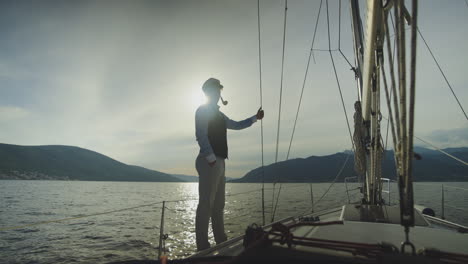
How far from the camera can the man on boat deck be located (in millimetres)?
2910

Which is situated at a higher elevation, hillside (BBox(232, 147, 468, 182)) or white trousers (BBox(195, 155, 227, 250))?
white trousers (BBox(195, 155, 227, 250))

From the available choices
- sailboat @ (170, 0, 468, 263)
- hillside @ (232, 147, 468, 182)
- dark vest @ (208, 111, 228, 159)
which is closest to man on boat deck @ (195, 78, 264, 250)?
dark vest @ (208, 111, 228, 159)

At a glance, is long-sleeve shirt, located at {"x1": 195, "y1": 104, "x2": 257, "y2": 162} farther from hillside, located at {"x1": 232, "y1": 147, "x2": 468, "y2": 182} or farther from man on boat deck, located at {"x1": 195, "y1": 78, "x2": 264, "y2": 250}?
hillside, located at {"x1": 232, "y1": 147, "x2": 468, "y2": 182}

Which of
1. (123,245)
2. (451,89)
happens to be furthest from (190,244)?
(451,89)

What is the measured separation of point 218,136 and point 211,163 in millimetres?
533

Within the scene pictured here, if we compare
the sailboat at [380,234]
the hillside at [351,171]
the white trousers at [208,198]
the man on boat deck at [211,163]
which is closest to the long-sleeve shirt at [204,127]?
the man on boat deck at [211,163]

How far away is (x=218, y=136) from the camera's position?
331 centimetres

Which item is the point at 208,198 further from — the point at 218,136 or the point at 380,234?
the point at 380,234

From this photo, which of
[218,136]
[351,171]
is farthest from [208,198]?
[351,171]

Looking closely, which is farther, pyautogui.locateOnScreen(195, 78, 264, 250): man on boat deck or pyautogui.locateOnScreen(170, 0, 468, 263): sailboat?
pyautogui.locateOnScreen(195, 78, 264, 250): man on boat deck

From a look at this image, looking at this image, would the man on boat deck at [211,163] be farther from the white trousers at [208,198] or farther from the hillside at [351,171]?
the hillside at [351,171]

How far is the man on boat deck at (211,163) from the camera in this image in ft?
9.55

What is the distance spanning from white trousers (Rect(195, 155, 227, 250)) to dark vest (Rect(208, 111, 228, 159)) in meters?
0.11

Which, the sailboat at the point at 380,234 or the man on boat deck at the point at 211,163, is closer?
the sailboat at the point at 380,234
